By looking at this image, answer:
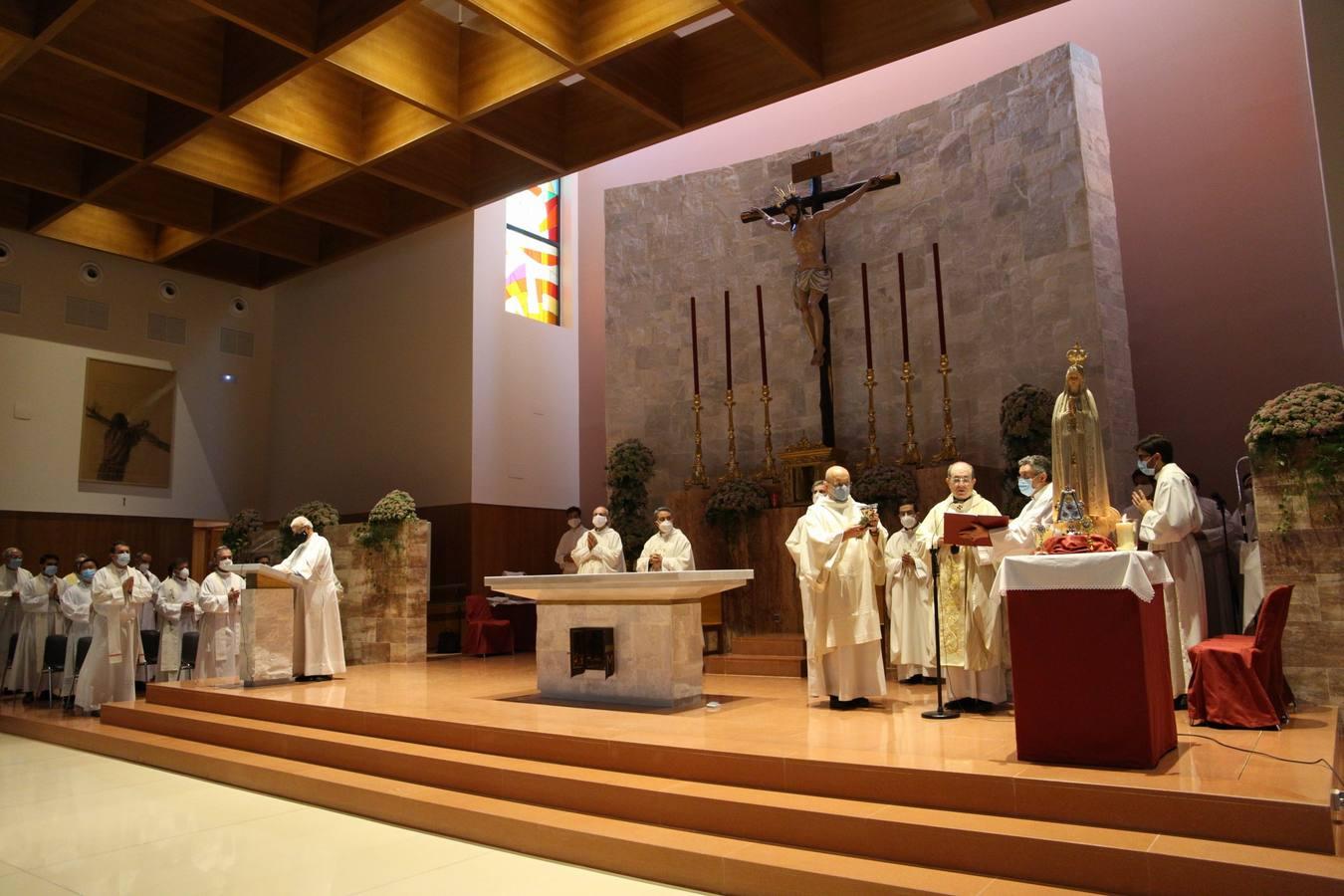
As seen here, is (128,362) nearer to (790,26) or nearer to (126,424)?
(126,424)

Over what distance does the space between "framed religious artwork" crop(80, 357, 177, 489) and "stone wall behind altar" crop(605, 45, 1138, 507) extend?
22.7ft

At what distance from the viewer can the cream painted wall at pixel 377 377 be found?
45.1 ft

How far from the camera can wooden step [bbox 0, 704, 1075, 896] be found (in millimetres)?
3908

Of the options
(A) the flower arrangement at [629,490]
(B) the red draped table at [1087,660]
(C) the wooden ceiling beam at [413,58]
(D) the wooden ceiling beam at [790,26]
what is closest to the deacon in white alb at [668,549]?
(A) the flower arrangement at [629,490]

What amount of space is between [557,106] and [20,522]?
9.15 metres

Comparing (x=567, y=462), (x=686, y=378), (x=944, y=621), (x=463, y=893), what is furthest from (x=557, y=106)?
(x=463, y=893)

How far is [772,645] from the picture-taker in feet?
31.6

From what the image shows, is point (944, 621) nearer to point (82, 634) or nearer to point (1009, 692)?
point (1009, 692)

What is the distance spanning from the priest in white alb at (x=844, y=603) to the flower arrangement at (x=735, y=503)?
3658 millimetres

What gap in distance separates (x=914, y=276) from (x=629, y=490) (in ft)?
14.9

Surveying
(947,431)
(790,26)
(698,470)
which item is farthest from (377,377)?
(947,431)

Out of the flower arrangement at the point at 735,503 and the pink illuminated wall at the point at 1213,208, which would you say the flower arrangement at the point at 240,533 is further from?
the pink illuminated wall at the point at 1213,208

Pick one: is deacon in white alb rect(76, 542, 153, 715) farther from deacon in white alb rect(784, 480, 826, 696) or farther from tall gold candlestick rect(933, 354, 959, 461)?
tall gold candlestick rect(933, 354, 959, 461)

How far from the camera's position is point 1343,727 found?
546cm
